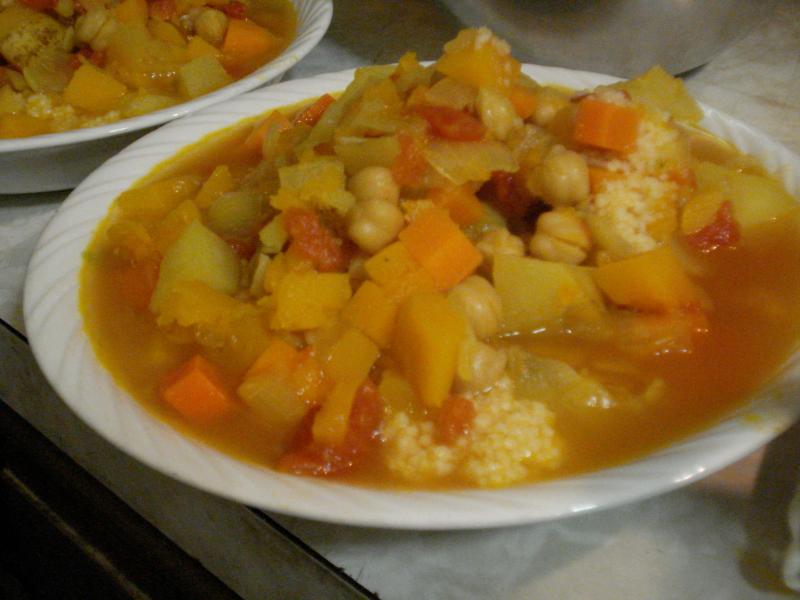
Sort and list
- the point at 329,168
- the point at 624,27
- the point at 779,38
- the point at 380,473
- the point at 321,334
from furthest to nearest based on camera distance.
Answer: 1. the point at 779,38
2. the point at 624,27
3. the point at 329,168
4. the point at 321,334
5. the point at 380,473

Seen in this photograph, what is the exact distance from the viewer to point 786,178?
1.51 metres

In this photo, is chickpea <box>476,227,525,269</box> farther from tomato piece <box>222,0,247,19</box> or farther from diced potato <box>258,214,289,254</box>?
tomato piece <box>222,0,247,19</box>

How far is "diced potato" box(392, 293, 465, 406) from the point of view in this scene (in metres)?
1.13

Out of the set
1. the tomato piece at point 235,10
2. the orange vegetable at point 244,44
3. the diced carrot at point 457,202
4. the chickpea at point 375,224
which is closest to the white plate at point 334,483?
the chickpea at point 375,224

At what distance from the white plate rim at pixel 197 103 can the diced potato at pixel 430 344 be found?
3.02 feet

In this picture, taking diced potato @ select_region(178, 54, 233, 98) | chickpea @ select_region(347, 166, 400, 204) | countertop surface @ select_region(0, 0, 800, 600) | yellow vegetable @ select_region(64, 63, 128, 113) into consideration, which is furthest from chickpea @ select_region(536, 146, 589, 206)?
yellow vegetable @ select_region(64, 63, 128, 113)

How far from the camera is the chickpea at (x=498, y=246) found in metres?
1.30

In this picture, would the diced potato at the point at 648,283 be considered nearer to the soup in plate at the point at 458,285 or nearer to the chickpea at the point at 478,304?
the soup in plate at the point at 458,285

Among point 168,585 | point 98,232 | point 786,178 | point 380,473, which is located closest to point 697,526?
point 380,473

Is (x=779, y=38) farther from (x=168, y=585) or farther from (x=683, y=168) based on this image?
(x=168, y=585)

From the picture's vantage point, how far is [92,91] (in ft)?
6.74

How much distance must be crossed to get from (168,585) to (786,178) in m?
1.36

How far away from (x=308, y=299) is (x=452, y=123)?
1.29 feet

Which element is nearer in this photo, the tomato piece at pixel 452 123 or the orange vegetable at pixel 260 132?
the tomato piece at pixel 452 123
